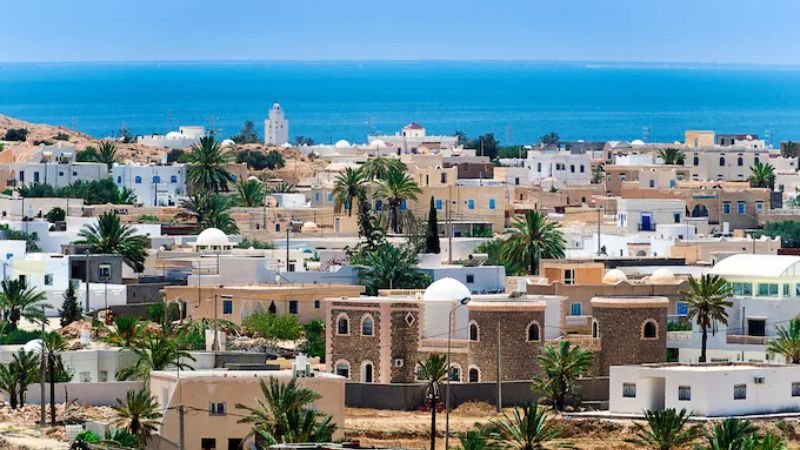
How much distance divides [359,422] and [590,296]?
31.7 feet

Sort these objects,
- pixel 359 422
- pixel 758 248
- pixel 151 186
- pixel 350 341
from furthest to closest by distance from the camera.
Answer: pixel 151 186 → pixel 758 248 → pixel 350 341 → pixel 359 422

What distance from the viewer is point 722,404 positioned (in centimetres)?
5706

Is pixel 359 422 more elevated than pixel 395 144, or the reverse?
pixel 395 144

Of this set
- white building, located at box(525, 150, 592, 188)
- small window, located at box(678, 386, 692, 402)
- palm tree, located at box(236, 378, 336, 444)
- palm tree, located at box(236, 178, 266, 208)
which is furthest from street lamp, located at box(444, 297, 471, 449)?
white building, located at box(525, 150, 592, 188)

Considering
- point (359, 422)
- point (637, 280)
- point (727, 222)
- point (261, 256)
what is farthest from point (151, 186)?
point (359, 422)

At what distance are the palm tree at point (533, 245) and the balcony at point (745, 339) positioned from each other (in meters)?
10.8

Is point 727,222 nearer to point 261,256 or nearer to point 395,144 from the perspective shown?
point 261,256

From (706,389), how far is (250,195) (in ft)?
130

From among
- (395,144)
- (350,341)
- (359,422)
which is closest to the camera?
(359,422)

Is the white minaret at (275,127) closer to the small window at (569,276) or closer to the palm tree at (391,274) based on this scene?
the palm tree at (391,274)

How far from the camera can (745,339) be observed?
Result: 2450 inches

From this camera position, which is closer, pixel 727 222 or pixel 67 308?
pixel 67 308

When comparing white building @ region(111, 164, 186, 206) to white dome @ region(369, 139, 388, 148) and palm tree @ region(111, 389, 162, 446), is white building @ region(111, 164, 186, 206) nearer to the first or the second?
white dome @ region(369, 139, 388, 148)

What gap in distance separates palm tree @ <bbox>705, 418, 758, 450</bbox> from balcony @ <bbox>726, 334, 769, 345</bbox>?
890cm
